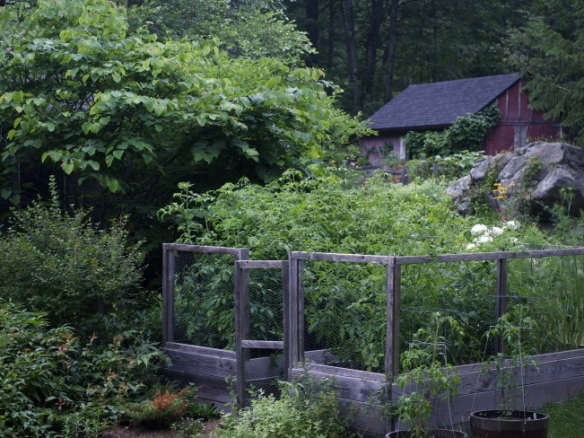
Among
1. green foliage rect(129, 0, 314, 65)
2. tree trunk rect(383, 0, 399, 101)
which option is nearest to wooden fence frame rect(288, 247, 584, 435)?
green foliage rect(129, 0, 314, 65)

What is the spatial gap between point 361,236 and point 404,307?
1161 mm

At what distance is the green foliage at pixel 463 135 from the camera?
2766cm

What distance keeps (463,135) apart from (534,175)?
40.2 ft

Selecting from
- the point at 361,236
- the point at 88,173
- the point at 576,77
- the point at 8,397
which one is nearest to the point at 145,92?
the point at 88,173

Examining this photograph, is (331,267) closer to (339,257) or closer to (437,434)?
(339,257)

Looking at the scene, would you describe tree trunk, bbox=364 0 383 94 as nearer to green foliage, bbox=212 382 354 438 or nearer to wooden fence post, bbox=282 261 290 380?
wooden fence post, bbox=282 261 290 380

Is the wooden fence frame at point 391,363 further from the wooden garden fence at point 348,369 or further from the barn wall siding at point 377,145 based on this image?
the barn wall siding at point 377,145

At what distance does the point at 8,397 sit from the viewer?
18.5ft

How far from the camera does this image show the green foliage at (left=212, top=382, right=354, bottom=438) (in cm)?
542

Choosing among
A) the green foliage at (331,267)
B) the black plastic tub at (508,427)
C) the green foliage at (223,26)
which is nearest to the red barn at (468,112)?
the green foliage at (223,26)

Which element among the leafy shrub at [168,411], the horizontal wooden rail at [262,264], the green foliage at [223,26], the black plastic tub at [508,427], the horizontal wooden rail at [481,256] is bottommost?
the leafy shrub at [168,411]

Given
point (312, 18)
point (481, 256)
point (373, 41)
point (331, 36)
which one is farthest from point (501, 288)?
point (331, 36)

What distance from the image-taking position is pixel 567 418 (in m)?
6.07

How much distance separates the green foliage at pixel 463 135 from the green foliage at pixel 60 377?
72.3ft
